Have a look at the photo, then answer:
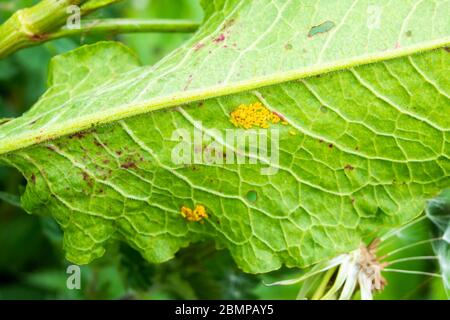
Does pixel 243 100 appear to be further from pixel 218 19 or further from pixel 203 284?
pixel 203 284


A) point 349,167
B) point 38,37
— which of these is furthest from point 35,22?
point 349,167

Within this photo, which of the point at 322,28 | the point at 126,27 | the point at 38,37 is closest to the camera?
the point at 322,28

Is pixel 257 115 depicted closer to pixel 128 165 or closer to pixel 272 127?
pixel 272 127

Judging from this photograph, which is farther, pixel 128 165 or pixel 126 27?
pixel 126 27

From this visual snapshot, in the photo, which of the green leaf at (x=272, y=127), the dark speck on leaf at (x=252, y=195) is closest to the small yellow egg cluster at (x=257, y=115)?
the green leaf at (x=272, y=127)

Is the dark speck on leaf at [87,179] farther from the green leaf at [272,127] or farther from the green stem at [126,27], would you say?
the green stem at [126,27]
